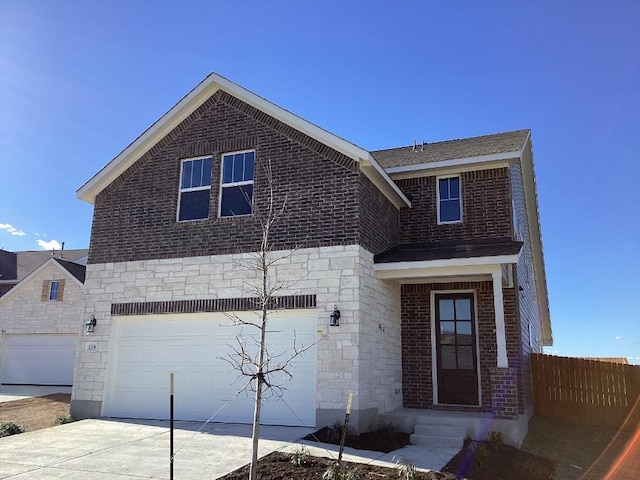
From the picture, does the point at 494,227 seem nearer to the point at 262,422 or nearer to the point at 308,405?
the point at 308,405

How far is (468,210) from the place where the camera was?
1260 centimetres

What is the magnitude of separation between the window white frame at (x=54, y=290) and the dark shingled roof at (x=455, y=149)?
15788 mm

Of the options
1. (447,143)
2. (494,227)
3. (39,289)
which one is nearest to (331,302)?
(494,227)

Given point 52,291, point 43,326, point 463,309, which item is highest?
point 52,291

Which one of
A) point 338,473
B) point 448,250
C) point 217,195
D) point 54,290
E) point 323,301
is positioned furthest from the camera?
point 54,290

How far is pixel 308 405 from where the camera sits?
1023cm

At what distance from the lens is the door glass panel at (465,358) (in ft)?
38.9

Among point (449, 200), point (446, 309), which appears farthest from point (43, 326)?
point (449, 200)

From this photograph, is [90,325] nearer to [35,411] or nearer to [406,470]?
[35,411]

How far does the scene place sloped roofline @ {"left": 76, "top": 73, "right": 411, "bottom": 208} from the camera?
445 inches

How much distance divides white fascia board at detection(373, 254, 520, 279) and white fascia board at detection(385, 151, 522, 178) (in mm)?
3024

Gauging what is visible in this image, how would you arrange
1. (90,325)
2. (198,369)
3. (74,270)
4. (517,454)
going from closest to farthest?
(517,454)
(198,369)
(90,325)
(74,270)

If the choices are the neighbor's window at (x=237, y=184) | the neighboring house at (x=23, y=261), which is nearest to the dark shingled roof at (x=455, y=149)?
the neighbor's window at (x=237, y=184)

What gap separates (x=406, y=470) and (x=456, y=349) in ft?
18.3
